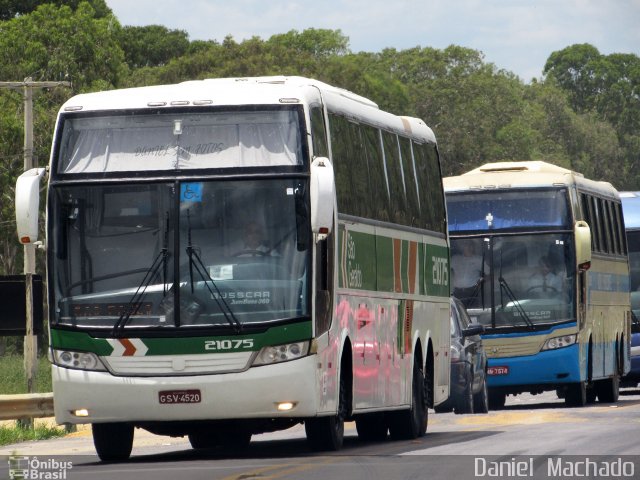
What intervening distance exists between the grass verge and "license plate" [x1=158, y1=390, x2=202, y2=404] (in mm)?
7080

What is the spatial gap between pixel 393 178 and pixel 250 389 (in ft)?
16.2

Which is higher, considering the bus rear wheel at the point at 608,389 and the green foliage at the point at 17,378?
the bus rear wheel at the point at 608,389

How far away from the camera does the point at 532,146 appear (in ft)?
370

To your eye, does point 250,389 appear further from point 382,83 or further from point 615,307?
point 382,83

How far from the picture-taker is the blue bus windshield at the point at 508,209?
2928cm

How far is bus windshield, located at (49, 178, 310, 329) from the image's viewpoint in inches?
659

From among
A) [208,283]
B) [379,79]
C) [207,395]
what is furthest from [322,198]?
[379,79]

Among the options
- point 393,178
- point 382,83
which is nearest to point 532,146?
point 382,83

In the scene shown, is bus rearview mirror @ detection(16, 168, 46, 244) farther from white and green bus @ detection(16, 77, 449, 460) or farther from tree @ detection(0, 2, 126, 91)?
tree @ detection(0, 2, 126, 91)

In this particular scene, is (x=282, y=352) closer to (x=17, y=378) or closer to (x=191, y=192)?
(x=191, y=192)

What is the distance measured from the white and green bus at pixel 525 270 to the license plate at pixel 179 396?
13.0m

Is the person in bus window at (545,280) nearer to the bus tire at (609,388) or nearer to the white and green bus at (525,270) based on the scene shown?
the white and green bus at (525,270)

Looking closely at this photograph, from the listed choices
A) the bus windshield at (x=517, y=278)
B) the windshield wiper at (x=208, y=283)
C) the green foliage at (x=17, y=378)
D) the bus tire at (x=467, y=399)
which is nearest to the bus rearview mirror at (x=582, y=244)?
the bus windshield at (x=517, y=278)

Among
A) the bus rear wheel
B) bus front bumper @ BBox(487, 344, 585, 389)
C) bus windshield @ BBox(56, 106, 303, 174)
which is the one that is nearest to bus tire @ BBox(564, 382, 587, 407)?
bus front bumper @ BBox(487, 344, 585, 389)
